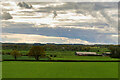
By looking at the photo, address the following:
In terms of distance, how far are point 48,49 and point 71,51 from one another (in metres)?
6.57

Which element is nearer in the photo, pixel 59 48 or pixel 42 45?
pixel 42 45

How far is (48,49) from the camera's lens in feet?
A: 145

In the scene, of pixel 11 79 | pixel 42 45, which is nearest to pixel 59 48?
pixel 42 45

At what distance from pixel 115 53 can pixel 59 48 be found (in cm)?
1305

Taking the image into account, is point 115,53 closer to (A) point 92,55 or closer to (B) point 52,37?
(A) point 92,55

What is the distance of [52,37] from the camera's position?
3397 cm

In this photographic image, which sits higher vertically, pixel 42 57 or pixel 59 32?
pixel 59 32

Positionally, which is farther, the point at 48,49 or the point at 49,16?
the point at 48,49

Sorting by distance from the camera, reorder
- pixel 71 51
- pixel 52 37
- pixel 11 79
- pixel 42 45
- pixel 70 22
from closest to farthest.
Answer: pixel 11 79 < pixel 70 22 < pixel 52 37 < pixel 42 45 < pixel 71 51

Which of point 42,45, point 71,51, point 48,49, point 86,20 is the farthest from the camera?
point 71,51

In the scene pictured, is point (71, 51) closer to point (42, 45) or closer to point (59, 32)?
point (42, 45)

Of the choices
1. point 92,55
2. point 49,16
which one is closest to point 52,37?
point 49,16

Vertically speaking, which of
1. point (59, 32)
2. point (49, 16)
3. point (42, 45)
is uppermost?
point (49, 16)

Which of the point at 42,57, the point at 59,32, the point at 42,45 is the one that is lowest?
the point at 42,57
